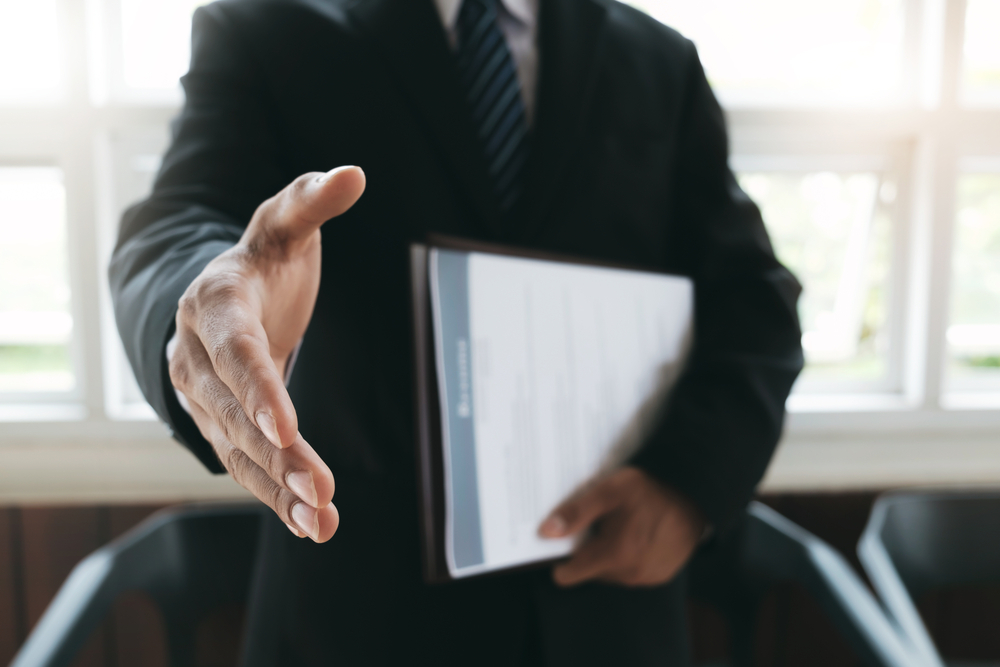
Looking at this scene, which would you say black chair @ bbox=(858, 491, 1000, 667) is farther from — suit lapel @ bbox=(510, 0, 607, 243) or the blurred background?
suit lapel @ bbox=(510, 0, 607, 243)

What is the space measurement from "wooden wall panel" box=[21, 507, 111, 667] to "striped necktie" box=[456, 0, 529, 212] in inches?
37.1

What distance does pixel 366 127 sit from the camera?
256 millimetres

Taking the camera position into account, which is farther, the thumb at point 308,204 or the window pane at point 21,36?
the window pane at point 21,36

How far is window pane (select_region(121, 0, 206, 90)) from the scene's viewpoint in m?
0.22

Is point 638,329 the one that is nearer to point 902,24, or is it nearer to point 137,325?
point 137,325

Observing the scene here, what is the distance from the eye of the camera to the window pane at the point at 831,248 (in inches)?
41.3

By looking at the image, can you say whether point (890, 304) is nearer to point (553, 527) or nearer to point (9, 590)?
point (553, 527)

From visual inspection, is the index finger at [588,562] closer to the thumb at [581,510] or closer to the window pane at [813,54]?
the thumb at [581,510]

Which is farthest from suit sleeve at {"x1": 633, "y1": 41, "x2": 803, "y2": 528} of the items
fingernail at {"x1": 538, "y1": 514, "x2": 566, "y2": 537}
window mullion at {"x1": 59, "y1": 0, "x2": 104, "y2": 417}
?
window mullion at {"x1": 59, "y1": 0, "x2": 104, "y2": 417}

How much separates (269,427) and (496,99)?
1.34ft

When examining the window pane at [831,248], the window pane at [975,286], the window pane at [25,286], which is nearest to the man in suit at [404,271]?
the window pane at [25,286]

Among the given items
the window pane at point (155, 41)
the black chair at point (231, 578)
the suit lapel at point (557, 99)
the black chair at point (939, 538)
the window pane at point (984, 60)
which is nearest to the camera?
the window pane at point (155, 41)

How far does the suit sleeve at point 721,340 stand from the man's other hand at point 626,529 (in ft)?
0.07

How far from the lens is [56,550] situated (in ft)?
3.10
